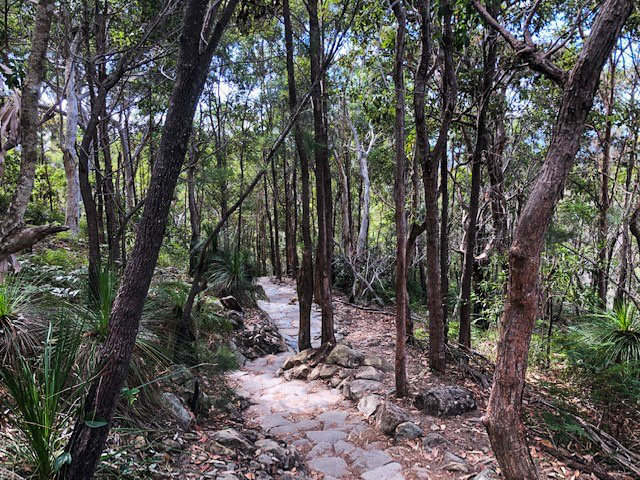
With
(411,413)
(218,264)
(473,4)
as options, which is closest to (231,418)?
(411,413)

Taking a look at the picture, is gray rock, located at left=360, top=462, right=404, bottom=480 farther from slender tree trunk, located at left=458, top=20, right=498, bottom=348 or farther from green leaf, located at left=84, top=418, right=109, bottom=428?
slender tree trunk, located at left=458, top=20, right=498, bottom=348

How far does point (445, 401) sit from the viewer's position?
4359 mm

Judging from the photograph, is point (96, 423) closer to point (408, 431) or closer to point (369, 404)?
point (408, 431)

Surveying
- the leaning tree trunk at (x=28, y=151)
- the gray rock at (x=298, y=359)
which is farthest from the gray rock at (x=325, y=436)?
the leaning tree trunk at (x=28, y=151)

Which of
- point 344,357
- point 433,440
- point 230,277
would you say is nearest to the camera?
point 433,440

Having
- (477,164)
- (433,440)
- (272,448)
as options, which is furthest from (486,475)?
(477,164)

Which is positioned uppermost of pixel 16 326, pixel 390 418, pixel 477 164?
pixel 477 164

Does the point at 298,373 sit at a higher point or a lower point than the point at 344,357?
lower

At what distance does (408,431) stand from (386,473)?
614mm

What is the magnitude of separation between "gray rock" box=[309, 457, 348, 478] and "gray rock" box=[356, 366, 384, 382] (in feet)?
5.62

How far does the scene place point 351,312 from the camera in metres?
11.0

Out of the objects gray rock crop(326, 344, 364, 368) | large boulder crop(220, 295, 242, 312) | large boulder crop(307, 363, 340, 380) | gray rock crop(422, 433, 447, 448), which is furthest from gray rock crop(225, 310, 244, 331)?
gray rock crop(422, 433, 447, 448)

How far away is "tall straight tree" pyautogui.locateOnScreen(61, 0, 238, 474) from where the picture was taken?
185 centimetres

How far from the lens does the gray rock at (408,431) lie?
12.9 feet
